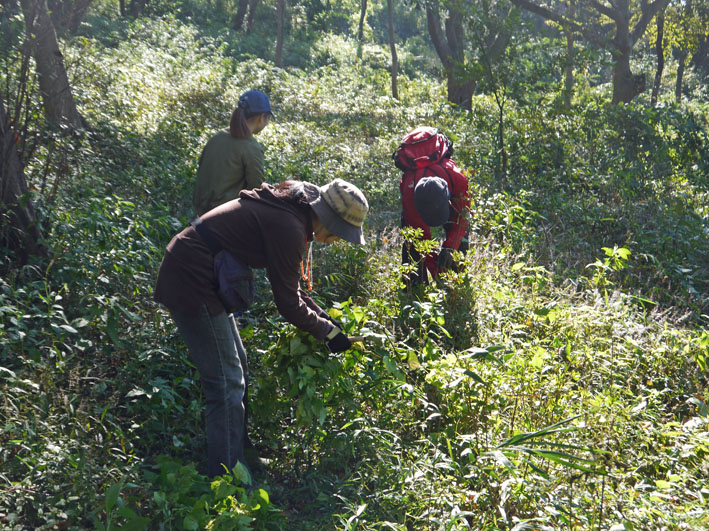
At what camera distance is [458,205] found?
15.6ft

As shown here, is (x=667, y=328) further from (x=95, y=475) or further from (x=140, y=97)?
(x=140, y=97)

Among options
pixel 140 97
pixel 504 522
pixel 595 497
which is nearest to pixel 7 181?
pixel 504 522

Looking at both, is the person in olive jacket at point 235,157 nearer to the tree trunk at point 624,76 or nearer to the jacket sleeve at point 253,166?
the jacket sleeve at point 253,166

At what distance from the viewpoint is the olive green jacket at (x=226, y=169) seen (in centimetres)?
418

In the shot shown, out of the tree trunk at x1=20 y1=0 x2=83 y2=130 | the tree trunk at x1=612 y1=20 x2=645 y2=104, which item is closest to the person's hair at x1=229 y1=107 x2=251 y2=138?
the tree trunk at x1=20 y1=0 x2=83 y2=130

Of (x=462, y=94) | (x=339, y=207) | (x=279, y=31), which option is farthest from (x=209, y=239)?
(x=279, y=31)

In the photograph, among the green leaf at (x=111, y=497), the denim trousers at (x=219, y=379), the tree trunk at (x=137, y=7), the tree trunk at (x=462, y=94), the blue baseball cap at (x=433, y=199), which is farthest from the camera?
the tree trunk at (x=137, y=7)

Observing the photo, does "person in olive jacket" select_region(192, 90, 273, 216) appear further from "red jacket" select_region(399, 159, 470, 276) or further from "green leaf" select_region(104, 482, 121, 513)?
"green leaf" select_region(104, 482, 121, 513)

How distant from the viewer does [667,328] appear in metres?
4.74

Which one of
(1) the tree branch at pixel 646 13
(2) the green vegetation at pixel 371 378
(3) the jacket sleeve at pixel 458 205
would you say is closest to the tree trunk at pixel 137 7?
(2) the green vegetation at pixel 371 378

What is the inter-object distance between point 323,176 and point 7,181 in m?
4.15

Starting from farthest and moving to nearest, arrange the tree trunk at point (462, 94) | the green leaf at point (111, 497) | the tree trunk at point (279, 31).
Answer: the tree trunk at point (279, 31) → the tree trunk at point (462, 94) → the green leaf at point (111, 497)

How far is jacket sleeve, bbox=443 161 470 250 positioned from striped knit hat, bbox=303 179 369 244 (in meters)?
2.09

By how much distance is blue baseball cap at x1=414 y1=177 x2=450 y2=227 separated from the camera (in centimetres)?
432
